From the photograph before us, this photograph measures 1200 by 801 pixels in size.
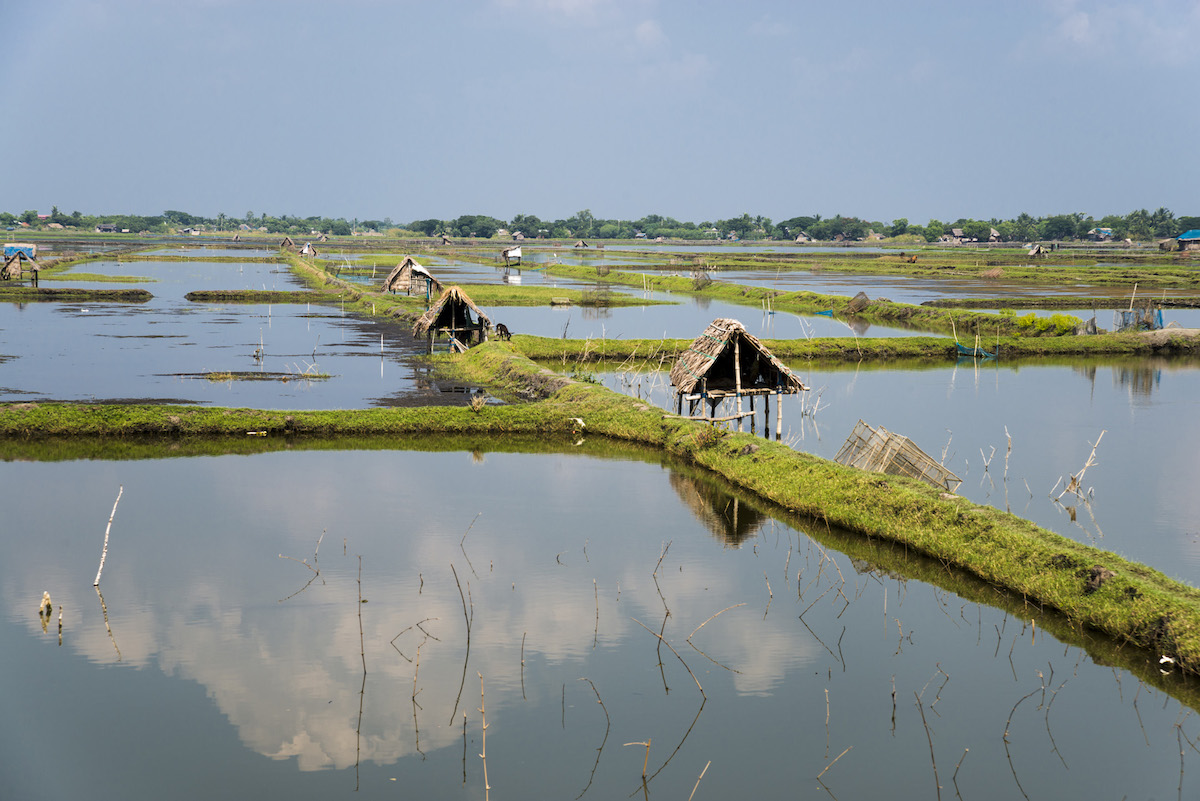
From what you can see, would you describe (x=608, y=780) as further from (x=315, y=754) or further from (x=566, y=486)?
(x=566, y=486)

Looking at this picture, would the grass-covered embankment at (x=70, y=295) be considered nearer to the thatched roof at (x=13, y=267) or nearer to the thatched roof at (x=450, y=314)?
the thatched roof at (x=13, y=267)

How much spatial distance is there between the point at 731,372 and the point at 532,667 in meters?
10.6

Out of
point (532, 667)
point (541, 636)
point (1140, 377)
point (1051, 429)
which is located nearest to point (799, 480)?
point (541, 636)

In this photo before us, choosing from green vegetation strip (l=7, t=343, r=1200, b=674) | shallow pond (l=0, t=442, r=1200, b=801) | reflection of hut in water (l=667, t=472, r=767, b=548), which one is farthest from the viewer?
reflection of hut in water (l=667, t=472, r=767, b=548)

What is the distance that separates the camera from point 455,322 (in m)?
29.8

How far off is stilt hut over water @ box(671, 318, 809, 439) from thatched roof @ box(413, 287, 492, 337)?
1054 cm

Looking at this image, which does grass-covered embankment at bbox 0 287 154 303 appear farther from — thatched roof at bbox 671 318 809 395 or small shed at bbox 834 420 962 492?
small shed at bbox 834 420 962 492

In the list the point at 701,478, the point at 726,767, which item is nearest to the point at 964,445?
the point at 701,478

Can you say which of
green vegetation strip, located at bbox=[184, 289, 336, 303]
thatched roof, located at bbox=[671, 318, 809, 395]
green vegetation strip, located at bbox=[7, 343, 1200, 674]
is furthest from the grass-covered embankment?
thatched roof, located at bbox=[671, 318, 809, 395]

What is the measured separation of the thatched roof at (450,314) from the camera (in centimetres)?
2802

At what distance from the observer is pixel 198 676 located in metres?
9.09

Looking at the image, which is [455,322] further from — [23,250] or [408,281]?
[23,250]

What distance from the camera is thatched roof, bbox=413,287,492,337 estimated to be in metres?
28.0

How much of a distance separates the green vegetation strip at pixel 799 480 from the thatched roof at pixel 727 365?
98 centimetres
